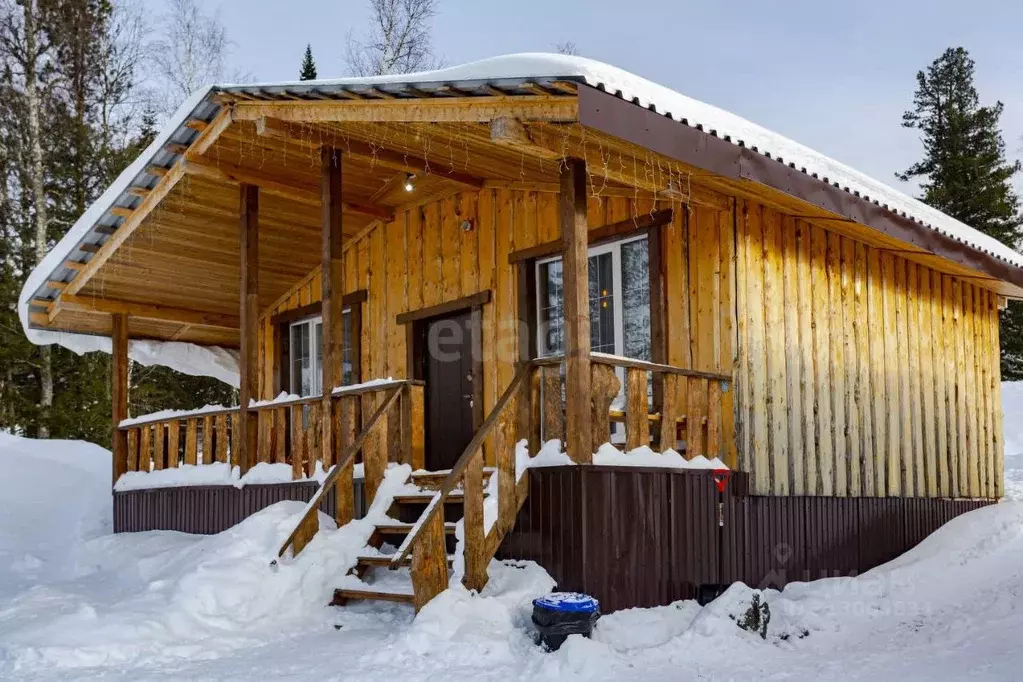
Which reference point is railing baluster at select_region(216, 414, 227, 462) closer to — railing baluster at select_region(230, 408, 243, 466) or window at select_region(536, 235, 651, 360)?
railing baluster at select_region(230, 408, 243, 466)

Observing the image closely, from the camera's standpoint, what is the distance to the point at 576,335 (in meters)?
6.82

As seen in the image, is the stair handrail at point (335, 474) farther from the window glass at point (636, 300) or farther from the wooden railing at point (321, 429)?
the window glass at point (636, 300)

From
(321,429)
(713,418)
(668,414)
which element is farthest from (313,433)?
(713,418)

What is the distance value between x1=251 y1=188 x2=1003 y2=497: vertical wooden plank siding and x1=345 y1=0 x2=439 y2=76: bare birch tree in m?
12.2

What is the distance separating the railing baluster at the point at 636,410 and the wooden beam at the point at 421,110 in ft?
6.65

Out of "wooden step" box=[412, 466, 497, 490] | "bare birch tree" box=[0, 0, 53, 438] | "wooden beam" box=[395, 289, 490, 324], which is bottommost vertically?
"wooden step" box=[412, 466, 497, 490]

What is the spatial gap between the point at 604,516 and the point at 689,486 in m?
0.97

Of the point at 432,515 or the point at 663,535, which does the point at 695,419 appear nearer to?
the point at 663,535

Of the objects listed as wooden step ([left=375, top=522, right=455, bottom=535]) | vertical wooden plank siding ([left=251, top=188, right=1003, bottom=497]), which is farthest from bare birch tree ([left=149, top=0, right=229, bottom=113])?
wooden step ([left=375, top=522, right=455, bottom=535])

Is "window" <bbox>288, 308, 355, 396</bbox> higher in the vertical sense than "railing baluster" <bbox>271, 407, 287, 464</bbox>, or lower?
higher

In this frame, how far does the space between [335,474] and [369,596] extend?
3.95 feet

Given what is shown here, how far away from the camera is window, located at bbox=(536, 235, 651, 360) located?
8742mm

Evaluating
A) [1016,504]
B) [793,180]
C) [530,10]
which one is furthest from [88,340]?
[530,10]

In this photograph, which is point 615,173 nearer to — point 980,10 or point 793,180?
point 793,180
